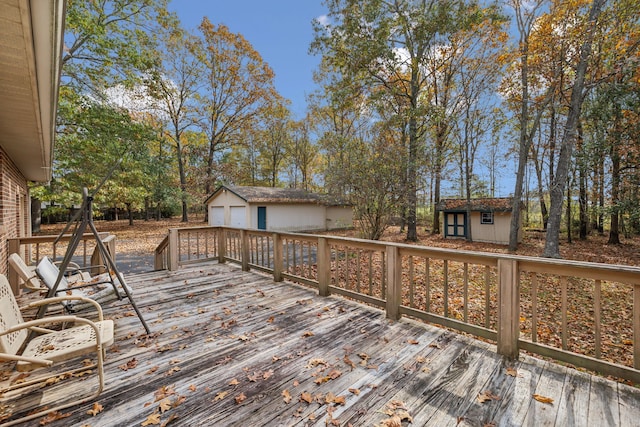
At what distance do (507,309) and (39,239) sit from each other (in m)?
7.31

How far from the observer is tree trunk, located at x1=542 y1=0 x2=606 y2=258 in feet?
27.3

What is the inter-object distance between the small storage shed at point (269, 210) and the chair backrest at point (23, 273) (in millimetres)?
12581

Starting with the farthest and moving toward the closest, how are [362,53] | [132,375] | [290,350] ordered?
1. [362,53]
2. [290,350]
3. [132,375]

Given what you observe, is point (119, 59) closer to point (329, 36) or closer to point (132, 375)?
point (329, 36)

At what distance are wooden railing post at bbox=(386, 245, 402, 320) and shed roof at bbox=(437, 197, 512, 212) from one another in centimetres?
1344

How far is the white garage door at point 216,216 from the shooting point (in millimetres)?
18844

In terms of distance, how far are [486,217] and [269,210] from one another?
1250 cm

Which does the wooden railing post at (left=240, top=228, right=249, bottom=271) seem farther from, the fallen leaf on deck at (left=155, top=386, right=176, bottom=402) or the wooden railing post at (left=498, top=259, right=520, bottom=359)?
the wooden railing post at (left=498, top=259, right=520, bottom=359)

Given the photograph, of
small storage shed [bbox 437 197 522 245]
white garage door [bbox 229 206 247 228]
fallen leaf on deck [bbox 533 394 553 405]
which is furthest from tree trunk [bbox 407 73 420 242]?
white garage door [bbox 229 206 247 228]

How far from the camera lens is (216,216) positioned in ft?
64.1

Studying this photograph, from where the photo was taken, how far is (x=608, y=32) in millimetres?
9375

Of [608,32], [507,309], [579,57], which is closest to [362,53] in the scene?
[579,57]

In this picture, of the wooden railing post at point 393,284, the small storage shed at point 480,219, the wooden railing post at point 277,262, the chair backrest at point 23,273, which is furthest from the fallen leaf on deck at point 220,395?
the small storage shed at point 480,219

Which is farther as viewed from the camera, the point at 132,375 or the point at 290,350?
the point at 290,350
